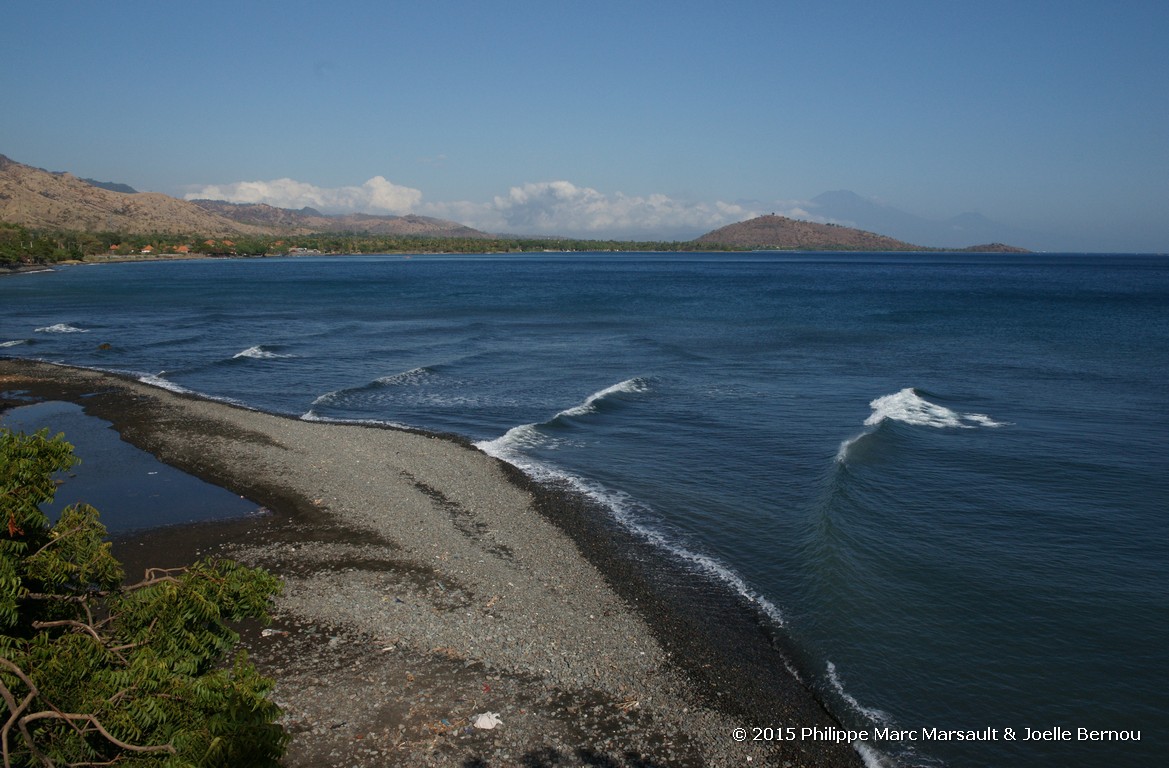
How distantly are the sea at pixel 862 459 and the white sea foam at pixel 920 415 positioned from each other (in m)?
0.16

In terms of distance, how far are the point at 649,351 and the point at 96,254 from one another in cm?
15805

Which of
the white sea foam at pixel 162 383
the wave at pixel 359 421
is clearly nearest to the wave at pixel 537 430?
the wave at pixel 359 421

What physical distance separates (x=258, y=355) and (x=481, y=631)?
36204 mm

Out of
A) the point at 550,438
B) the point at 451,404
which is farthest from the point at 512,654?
the point at 451,404

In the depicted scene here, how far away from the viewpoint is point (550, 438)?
26.1m

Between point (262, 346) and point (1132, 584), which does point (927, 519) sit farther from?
point (262, 346)

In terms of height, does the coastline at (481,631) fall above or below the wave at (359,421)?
below

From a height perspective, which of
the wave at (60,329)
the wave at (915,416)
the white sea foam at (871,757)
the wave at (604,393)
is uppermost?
the wave at (915,416)

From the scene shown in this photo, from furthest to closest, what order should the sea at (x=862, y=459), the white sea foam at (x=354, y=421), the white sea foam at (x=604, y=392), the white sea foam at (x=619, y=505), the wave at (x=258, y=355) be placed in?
the wave at (x=258, y=355), the white sea foam at (x=604, y=392), the white sea foam at (x=354, y=421), the white sea foam at (x=619, y=505), the sea at (x=862, y=459)

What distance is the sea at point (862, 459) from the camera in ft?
40.0

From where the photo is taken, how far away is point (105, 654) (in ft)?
16.4

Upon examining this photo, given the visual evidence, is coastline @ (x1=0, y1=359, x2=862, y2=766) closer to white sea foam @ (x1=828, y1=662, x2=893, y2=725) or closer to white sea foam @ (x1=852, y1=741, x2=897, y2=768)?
white sea foam @ (x1=852, y1=741, x2=897, y2=768)

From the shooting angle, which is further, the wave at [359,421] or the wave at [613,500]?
the wave at [359,421]

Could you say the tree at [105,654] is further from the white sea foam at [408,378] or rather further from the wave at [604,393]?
the white sea foam at [408,378]
